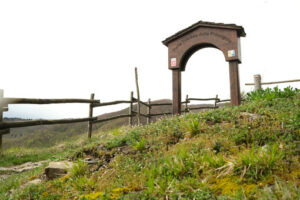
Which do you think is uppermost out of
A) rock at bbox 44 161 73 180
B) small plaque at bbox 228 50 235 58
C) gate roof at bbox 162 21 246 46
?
gate roof at bbox 162 21 246 46

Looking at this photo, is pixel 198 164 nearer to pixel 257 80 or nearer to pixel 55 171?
pixel 55 171

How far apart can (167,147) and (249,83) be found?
35.2 ft

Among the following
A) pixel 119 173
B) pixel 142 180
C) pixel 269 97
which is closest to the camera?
pixel 142 180

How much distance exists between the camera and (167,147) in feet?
15.2

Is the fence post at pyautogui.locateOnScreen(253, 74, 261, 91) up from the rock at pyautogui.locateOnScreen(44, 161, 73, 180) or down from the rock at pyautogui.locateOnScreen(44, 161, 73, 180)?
up

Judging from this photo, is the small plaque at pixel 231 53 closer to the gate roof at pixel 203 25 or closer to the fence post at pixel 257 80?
the gate roof at pixel 203 25

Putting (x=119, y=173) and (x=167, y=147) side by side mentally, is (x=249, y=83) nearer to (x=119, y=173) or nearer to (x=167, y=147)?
(x=167, y=147)

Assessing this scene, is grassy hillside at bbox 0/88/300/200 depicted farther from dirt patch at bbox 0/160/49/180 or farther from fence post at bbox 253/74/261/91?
fence post at bbox 253/74/261/91

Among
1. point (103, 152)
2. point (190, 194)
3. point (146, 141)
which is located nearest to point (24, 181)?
point (103, 152)

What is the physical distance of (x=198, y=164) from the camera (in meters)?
3.37

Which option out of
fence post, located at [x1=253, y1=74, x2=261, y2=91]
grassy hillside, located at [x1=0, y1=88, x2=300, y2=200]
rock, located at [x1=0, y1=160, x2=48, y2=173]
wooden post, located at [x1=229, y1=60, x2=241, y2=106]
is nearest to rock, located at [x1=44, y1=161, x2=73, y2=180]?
grassy hillside, located at [x1=0, y1=88, x2=300, y2=200]

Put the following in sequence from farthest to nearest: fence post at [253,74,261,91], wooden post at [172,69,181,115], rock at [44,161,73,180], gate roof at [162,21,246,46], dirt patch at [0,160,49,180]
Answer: fence post at [253,74,261,91] < wooden post at [172,69,181,115] < gate roof at [162,21,246,46] < dirt patch at [0,160,49,180] < rock at [44,161,73,180]

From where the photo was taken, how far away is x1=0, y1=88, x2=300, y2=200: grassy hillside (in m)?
2.80

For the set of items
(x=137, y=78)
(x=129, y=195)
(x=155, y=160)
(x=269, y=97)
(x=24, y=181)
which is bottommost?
(x=24, y=181)
